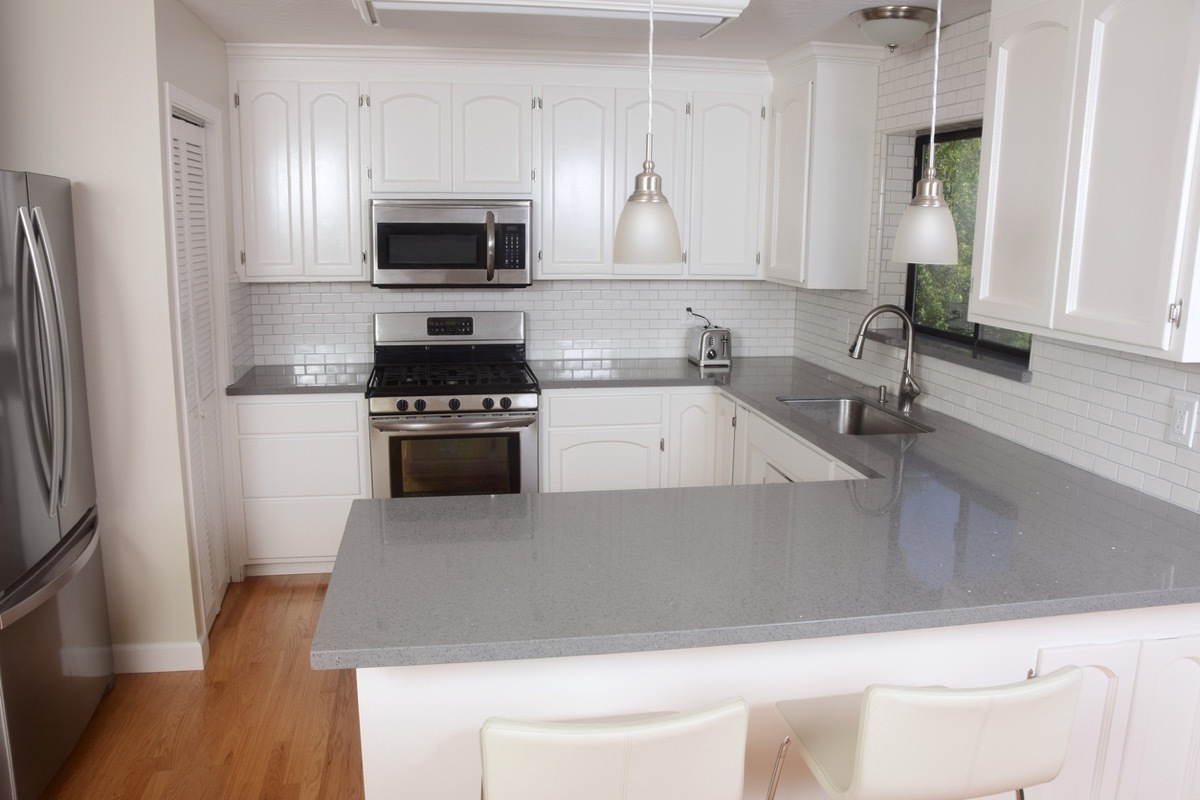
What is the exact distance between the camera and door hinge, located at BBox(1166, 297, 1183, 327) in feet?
6.35

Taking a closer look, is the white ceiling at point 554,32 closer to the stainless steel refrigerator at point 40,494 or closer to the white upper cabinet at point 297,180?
the white upper cabinet at point 297,180

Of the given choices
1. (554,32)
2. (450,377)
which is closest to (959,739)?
(554,32)

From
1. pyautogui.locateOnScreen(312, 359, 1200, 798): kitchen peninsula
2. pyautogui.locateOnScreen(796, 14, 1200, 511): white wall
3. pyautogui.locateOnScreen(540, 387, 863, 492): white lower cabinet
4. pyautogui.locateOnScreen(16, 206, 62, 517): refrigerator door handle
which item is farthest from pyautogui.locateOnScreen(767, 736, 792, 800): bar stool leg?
pyautogui.locateOnScreen(540, 387, 863, 492): white lower cabinet

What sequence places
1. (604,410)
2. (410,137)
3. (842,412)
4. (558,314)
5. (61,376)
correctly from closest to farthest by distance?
(61,376), (842,412), (410,137), (604,410), (558,314)

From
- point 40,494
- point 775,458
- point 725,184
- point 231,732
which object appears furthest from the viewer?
point 725,184

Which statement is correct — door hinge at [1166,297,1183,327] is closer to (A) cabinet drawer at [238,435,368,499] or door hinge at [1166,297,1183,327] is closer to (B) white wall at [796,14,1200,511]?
(B) white wall at [796,14,1200,511]

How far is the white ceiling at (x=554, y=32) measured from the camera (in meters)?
3.20

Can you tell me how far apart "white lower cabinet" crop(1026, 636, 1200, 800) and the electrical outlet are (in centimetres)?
55

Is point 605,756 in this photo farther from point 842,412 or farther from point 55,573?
point 842,412

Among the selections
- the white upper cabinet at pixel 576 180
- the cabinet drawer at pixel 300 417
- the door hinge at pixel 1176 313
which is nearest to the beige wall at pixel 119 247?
the cabinet drawer at pixel 300 417

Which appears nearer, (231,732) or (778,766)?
(778,766)

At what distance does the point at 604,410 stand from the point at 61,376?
87.5 inches

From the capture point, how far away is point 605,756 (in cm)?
136

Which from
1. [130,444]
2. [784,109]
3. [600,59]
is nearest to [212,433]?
[130,444]
